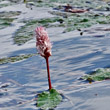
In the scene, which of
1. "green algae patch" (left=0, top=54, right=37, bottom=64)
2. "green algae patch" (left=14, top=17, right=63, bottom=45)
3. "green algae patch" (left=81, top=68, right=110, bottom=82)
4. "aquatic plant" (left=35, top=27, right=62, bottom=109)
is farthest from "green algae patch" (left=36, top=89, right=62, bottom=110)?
"green algae patch" (left=14, top=17, right=63, bottom=45)

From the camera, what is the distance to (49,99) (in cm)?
198

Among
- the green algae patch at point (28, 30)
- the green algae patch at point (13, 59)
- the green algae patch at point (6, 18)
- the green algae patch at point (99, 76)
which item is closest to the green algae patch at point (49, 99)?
the green algae patch at point (99, 76)

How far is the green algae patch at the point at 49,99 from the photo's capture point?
1.92 m

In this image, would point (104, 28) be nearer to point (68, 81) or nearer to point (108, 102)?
point (68, 81)

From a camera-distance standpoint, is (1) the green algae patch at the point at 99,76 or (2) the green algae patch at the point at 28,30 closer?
(1) the green algae patch at the point at 99,76

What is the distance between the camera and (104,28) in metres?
4.17

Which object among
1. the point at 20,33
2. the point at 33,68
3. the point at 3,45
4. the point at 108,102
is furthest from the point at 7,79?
the point at 20,33

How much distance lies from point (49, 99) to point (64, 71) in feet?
2.13

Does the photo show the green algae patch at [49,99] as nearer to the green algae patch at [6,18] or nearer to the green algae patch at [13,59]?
the green algae patch at [13,59]

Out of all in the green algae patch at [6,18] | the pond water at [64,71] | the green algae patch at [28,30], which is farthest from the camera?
the green algae patch at [6,18]

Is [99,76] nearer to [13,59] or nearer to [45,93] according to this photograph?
[45,93]

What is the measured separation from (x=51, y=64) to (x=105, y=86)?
2.57 ft

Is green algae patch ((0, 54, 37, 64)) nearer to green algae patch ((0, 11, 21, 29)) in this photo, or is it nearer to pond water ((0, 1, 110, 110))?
pond water ((0, 1, 110, 110))

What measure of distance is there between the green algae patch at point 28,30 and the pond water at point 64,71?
0.08 meters
